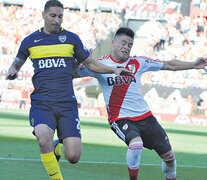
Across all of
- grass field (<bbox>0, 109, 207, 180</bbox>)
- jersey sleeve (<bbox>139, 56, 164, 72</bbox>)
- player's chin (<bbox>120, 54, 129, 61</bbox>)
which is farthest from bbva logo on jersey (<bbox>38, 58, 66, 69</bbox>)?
grass field (<bbox>0, 109, 207, 180</bbox>)

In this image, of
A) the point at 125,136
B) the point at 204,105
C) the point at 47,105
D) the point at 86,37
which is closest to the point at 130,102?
the point at 125,136

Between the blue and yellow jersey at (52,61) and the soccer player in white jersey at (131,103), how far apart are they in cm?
78

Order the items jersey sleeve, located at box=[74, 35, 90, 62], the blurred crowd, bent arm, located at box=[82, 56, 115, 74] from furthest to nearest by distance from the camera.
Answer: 1. the blurred crowd
2. bent arm, located at box=[82, 56, 115, 74]
3. jersey sleeve, located at box=[74, 35, 90, 62]

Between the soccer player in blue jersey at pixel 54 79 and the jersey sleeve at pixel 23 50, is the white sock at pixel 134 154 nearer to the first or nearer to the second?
the soccer player in blue jersey at pixel 54 79

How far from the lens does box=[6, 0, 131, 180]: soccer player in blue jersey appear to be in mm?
6301

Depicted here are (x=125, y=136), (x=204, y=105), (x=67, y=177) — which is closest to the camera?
(x=125, y=136)

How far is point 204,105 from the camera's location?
92.8 feet

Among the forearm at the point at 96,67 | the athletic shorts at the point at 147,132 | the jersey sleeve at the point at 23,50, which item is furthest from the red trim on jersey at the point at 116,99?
the jersey sleeve at the point at 23,50

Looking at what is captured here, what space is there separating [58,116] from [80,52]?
35.1 inches

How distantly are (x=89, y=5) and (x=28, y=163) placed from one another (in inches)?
1147

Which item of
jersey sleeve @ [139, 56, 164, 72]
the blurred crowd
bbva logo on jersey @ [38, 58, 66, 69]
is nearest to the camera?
bbva logo on jersey @ [38, 58, 66, 69]

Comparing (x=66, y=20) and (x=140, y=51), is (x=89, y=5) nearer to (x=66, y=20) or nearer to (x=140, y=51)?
(x=66, y=20)

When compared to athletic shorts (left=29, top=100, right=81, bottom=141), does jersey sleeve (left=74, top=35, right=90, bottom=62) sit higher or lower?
higher

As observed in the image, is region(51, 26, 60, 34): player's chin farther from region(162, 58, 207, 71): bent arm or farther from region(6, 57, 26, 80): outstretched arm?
region(162, 58, 207, 71): bent arm
